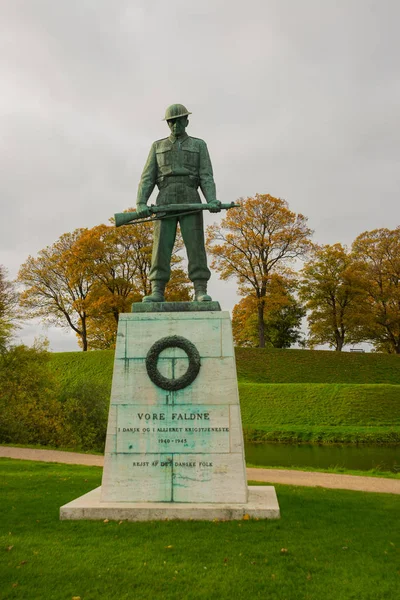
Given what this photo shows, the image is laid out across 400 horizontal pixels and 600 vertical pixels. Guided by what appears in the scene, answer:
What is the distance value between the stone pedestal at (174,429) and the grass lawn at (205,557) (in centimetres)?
49

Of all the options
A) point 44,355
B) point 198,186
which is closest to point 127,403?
point 198,186

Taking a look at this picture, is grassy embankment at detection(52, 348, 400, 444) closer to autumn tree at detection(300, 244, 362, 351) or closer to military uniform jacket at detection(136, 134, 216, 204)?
autumn tree at detection(300, 244, 362, 351)

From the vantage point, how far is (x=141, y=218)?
872 cm

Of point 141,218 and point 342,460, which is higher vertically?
point 141,218

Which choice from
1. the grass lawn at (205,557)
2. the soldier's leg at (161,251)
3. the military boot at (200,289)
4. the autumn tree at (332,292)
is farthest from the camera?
the autumn tree at (332,292)

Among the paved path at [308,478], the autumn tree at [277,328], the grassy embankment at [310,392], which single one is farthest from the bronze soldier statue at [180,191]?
the autumn tree at [277,328]

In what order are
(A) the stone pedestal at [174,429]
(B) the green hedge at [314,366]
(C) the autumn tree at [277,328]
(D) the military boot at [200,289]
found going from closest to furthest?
(A) the stone pedestal at [174,429] < (D) the military boot at [200,289] < (B) the green hedge at [314,366] < (C) the autumn tree at [277,328]

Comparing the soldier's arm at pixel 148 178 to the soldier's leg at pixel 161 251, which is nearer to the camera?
the soldier's leg at pixel 161 251

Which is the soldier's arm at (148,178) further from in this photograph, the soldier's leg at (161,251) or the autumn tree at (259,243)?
the autumn tree at (259,243)

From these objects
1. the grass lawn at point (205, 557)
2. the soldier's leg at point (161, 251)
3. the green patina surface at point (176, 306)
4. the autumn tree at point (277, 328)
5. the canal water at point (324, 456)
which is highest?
the autumn tree at point (277, 328)

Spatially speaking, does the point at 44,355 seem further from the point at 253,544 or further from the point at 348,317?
the point at 348,317

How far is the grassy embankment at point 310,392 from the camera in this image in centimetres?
2308

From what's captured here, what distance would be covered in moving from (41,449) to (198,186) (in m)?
12.8

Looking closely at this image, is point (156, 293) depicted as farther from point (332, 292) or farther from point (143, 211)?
point (332, 292)
